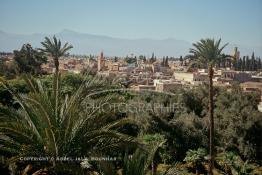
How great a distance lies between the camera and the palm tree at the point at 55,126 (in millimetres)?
5781

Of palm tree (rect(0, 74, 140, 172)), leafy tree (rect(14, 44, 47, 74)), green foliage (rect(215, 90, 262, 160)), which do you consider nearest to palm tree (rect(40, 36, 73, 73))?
green foliage (rect(215, 90, 262, 160))

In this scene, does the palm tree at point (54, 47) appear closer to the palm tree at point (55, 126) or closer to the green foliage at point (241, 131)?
the green foliage at point (241, 131)

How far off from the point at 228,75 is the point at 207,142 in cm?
7254

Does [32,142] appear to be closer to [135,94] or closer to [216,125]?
[216,125]

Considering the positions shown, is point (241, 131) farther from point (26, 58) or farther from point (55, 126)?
point (26, 58)

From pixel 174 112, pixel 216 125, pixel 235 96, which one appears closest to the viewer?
pixel 216 125

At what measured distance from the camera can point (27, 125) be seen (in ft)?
20.0

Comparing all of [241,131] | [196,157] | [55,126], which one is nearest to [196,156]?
[196,157]

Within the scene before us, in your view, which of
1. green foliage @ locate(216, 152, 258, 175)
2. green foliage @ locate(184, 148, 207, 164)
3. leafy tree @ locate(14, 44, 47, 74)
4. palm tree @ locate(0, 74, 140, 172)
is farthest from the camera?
leafy tree @ locate(14, 44, 47, 74)

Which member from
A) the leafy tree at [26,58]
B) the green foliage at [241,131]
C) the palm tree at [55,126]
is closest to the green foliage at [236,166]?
the green foliage at [241,131]

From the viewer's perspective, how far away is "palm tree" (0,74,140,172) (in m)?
5.78

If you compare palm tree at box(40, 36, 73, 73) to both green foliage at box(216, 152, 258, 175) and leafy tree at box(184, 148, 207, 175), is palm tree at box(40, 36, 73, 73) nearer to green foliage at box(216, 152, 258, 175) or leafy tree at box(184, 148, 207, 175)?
leafy tree at box(184, 148, 207, 175)

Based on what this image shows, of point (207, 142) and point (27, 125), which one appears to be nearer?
point (27, 125)

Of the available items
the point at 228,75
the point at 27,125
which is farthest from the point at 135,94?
the point at 228,75
